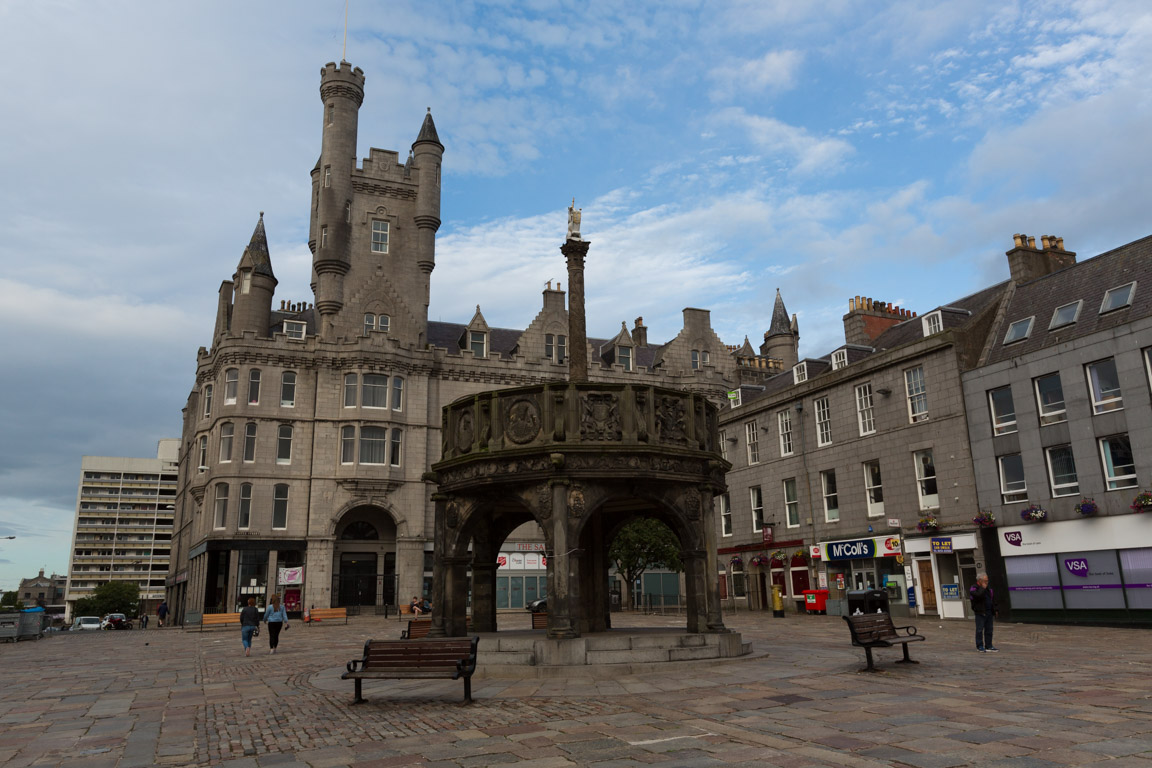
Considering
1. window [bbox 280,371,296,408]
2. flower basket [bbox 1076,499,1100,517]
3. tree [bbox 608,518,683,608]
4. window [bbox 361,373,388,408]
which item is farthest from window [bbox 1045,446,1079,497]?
window [bbox 280,371,296,408]

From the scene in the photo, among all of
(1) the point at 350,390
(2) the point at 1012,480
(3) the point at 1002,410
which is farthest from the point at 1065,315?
(1) the point at 350,390

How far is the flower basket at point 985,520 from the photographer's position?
1128 inches

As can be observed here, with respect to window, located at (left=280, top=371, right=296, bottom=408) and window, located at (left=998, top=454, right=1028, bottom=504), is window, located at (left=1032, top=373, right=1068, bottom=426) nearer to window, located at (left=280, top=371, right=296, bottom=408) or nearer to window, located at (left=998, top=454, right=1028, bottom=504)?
window, located at (left=998, top=454, right=1028, bottom=504)

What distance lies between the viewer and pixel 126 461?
15412 cm

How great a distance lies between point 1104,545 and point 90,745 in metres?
27.4

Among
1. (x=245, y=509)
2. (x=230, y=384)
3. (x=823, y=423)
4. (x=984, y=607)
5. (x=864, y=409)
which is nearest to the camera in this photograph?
(x=984, y=607)

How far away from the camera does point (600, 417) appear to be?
16.1 m

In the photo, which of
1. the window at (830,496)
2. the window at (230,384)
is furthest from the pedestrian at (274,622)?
the window at (230,384)

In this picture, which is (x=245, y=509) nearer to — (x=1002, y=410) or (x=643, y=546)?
(x=643, y=546)

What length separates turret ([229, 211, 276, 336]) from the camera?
50906 mm

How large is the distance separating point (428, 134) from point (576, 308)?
40756 millimetres

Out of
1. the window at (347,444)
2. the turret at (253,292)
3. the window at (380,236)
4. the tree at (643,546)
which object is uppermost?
the window at (380,236)

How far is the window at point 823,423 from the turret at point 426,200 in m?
26.1

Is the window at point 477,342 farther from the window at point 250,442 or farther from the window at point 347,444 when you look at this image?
the window at point 250,442
